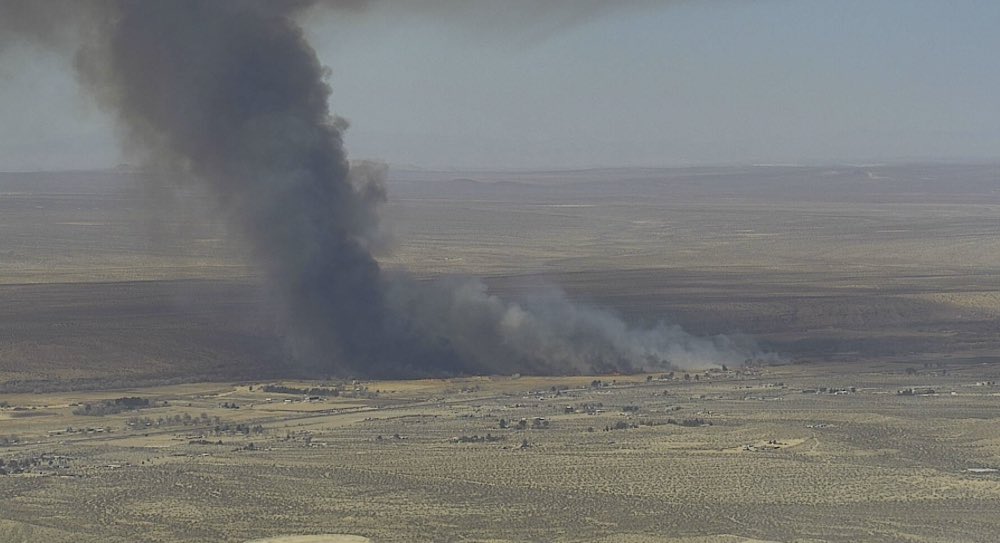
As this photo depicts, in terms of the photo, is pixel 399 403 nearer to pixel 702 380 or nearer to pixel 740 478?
pixel 702 380

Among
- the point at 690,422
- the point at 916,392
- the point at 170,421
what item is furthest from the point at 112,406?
the point at 916,392

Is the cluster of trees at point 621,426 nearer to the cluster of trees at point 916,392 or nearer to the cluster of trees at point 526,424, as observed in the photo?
the cluster of trees at point 526,424

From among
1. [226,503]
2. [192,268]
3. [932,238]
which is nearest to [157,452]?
[226,503]

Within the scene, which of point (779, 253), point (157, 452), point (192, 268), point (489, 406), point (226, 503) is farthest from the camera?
point (779, 253)

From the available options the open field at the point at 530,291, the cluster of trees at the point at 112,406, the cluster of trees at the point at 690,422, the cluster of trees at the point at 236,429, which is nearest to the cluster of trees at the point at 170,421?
the cluster of trees at the point at 236,429

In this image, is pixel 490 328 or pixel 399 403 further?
pixel 490 328

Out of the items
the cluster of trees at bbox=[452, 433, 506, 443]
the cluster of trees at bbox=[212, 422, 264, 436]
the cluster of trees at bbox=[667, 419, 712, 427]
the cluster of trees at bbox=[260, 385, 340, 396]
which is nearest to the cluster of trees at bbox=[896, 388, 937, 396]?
the cluster of trees at bbox=[667, 419, 712, 427]
